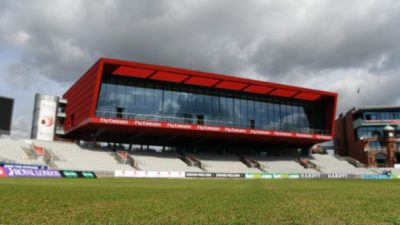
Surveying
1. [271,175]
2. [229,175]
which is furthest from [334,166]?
[229,175]

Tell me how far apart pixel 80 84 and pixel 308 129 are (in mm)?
43997

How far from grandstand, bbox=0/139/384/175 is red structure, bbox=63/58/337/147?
3.22 meters

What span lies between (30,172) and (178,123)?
2258 cm

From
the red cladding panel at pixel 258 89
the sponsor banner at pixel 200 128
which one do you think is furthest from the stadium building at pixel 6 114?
the red cladding panel at pixel 258 89

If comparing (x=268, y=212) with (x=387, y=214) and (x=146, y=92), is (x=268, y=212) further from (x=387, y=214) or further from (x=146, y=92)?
(x=146, y=92)

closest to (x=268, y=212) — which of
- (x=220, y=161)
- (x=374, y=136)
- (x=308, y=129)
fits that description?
(x=220, y=161)

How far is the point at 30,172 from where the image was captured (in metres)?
39.4

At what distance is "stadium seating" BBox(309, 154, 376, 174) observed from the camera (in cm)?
6689

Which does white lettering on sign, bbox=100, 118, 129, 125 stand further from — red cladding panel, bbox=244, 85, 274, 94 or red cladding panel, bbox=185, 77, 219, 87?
red cladding panel, bbox=244, 85, 274, 94

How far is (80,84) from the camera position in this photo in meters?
60.4

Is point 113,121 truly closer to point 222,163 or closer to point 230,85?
point 222,163

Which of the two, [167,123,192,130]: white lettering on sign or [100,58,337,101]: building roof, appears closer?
[100,58,337,101]: building roof

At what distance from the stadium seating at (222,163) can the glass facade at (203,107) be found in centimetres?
689

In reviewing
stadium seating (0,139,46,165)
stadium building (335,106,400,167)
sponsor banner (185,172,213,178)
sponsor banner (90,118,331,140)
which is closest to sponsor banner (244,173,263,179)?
sponsor banner (185,172,213,178)
